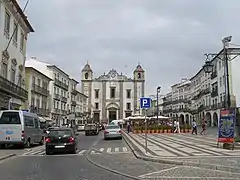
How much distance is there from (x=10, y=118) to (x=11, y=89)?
40.1 feet

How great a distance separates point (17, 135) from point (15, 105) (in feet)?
51.1

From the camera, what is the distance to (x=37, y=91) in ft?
195

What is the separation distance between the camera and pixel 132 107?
104250 millimetres

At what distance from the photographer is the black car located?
763 inches

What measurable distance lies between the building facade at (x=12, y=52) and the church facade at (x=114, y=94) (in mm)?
63612

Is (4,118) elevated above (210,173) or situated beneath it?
elevated above

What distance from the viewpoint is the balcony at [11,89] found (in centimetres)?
3259

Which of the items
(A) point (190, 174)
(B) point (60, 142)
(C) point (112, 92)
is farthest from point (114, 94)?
(A) point (190, 174)

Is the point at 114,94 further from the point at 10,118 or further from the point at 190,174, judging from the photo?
the point at 190,174

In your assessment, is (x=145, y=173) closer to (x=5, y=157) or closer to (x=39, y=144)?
(x=5, y=157)

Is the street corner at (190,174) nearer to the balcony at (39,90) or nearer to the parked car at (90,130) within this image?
the parked car at (90,130)

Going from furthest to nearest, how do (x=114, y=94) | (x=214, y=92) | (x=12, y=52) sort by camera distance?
1. (x=114, y=94)
2. (x=214, y=92)
3. (x=12, y=52)

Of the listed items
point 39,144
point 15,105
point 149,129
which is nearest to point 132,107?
point 149,129

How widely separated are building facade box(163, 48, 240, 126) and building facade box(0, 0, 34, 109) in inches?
856
